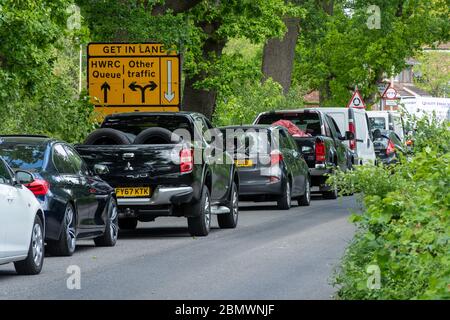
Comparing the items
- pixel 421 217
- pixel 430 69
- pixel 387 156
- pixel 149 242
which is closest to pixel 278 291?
pixel 421 217

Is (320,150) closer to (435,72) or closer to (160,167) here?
(160,167)

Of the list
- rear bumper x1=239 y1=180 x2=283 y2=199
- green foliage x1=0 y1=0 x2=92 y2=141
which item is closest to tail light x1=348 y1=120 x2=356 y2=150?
rear bumper x1=239 y1=180 x2=283 y2=199

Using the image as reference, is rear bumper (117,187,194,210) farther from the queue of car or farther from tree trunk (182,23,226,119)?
tree trunk (182,23,226,119)

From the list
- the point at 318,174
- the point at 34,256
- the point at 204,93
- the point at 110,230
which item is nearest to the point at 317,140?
the point at 318,174

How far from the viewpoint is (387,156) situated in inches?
1916

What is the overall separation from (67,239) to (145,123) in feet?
15.3

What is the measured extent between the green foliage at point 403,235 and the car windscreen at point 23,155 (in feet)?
15.6

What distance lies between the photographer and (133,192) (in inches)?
850

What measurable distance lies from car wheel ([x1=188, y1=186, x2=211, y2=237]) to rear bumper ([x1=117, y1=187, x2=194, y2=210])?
0.33 metres

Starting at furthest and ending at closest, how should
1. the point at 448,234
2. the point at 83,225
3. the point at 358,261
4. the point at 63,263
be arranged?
the point at 83,225 < the point at 63,263 < the point at 358,261 < the point at 448,234

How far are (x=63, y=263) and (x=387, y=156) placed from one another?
1256 inches

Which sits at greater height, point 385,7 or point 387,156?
point 385,7

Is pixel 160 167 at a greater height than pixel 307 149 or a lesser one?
greater

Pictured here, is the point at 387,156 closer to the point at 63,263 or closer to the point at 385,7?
the point at 385,7
